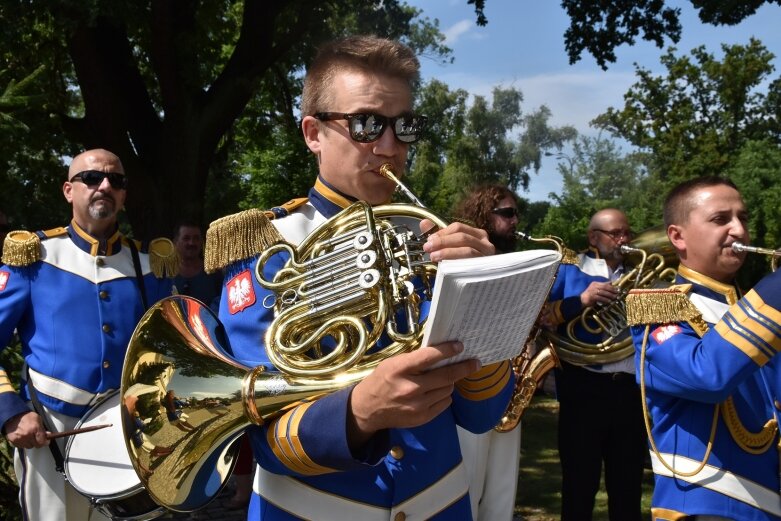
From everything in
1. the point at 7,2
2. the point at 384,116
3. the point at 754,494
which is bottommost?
the point at 754,494

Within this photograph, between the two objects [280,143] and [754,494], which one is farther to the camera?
[280,143]

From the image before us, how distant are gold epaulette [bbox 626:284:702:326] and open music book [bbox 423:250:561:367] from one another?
1438 millimetres

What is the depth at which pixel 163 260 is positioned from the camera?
4.15 metres

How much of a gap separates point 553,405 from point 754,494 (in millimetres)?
7795

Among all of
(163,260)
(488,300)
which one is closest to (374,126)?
(488,300)

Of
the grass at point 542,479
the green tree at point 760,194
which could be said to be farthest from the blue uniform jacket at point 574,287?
the green tree at point 760,194

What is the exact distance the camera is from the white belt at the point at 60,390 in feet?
11.9

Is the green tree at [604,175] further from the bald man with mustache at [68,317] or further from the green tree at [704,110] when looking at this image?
the bald man with mustache at [68,317]

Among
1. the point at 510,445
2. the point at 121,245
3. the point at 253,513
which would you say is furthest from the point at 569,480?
the point at 253,513

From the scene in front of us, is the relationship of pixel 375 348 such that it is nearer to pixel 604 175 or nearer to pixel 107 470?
pixel 107 470

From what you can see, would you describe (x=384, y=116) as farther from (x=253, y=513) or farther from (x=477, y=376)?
(x=253, y=513)

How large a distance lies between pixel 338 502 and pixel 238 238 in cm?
66

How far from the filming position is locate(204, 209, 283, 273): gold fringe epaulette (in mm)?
1947

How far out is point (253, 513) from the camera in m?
2.05
